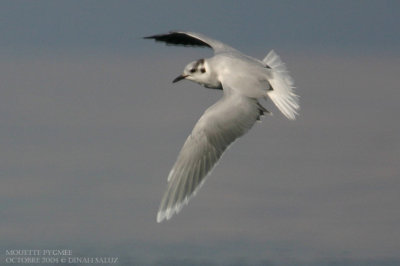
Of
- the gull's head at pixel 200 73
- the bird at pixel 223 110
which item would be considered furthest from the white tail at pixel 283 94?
the gull's head at pixel 200 73

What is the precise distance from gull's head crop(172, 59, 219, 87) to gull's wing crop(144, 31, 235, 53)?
0.34 meters

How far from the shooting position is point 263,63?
508 inches

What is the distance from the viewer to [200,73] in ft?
43.1

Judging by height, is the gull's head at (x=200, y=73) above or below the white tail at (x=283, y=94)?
above

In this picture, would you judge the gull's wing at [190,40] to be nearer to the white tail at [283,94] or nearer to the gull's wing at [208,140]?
the white tail at [283,94]

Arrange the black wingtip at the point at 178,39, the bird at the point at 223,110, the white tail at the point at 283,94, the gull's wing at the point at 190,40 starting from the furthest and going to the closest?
the black wingtip at the point at 178,39
the gull's wing at the point at 190,40
the white tail at the point at 283,94
the bird at the point at 223,110

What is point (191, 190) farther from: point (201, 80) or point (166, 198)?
point (201, 80)

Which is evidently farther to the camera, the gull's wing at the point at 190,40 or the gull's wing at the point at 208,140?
the gull's wing at the point at 190,40

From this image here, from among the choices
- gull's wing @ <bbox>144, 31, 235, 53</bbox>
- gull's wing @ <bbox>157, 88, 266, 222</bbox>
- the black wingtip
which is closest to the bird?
gull's wing @ <bbox>157, 88, 266, 222</bbox>

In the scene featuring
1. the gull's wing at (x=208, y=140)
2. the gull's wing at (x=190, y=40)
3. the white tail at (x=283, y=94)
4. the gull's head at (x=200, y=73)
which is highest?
the gull's wing at (x=190, y=40)

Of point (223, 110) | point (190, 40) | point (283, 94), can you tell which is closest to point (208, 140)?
point (223, 110)

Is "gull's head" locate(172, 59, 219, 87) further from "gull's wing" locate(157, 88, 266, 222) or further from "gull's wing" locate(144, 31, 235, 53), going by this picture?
"gull's wing" locate(157, 88, 266, 222)

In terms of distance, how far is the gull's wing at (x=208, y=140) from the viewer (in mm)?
11766

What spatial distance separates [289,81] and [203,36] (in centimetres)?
140
